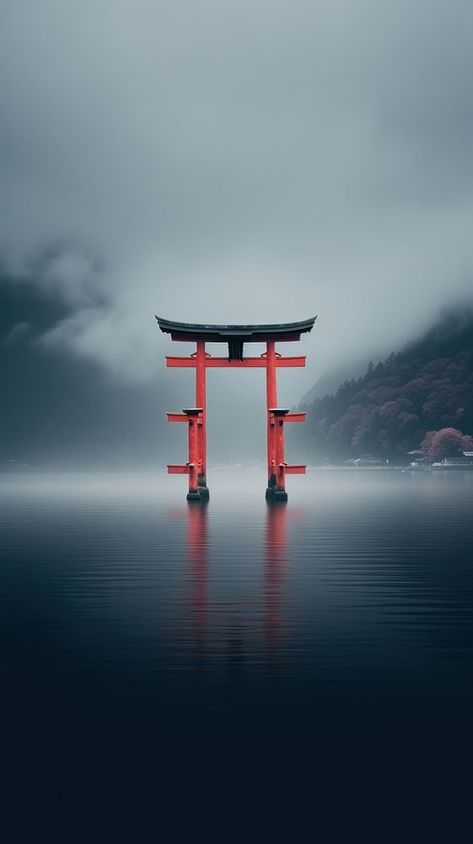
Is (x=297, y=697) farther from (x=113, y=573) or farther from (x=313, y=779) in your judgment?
(x=113, y=573)

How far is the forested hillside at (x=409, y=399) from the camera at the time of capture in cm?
8762

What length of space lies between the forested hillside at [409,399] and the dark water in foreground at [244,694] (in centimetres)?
7938

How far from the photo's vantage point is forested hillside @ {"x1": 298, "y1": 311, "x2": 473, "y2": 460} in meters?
87.6

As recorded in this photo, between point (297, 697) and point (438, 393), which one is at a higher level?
point (438, 393)

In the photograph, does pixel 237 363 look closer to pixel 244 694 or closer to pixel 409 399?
pixel 244 694

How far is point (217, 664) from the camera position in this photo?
555 cm

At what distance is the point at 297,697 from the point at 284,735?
27.7 inches

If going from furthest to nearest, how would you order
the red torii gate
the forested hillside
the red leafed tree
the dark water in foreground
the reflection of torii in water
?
the forested hillside < the red leafed tree < the red torii gate < the reflection of torii in water < the dark water in foreground

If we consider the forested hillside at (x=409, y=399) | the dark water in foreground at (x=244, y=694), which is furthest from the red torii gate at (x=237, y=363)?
the forested hillside at (x=409, y=399)

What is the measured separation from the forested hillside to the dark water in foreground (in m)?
79.4

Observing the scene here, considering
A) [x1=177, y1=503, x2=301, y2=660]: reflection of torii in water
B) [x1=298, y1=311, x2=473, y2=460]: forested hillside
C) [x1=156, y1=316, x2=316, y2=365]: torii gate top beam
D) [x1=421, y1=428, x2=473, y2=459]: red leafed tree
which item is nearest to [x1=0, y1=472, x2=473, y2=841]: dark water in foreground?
[x1=177, y1=503, x2=301, y2=660]: reflection of torii in water

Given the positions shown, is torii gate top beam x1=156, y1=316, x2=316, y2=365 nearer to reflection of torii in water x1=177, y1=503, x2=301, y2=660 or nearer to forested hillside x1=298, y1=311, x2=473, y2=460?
reflection of torii in water x1=177, y1=503, x2=301, y2=660

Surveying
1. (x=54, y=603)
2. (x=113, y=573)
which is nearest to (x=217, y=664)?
(x=54, y=603)

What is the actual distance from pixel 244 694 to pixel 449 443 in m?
82.4
